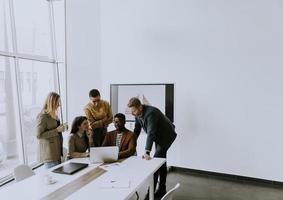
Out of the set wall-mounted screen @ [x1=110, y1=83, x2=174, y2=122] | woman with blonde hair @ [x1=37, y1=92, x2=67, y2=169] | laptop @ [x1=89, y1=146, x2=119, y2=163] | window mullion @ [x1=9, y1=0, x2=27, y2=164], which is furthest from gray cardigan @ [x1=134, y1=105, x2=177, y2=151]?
window mullion @ [x1=9, y1=0, x2=27, y2=164]

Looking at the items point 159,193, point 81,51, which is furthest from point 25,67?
point 159,193

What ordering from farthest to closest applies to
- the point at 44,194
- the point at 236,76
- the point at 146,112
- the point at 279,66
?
the point at 236,76
the point at 279,66
the point at 146,112
the point at 44,194

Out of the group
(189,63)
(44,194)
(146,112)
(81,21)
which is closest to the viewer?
(44,194)

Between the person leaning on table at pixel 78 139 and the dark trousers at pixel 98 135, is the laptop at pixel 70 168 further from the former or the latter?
the dark trousers at pixel 98 135

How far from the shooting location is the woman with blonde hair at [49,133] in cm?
332

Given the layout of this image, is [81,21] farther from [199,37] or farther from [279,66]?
[279,66]

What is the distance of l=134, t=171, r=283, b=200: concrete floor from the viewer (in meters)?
3.79

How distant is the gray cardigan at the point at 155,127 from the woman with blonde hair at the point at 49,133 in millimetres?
1067

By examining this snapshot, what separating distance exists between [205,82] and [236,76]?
0.51 meters

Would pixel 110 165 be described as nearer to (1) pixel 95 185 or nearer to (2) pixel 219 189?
(1) pixel 95 185

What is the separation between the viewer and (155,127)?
11.5 ft

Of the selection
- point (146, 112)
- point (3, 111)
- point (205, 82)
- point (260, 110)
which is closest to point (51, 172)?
point (146, 112)

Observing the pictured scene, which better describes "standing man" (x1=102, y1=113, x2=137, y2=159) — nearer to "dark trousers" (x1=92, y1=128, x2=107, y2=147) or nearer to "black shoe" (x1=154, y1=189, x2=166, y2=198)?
"dark trousers" (x1=92, y1=128, x2=107, y2=147)

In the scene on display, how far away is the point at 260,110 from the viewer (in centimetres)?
422
